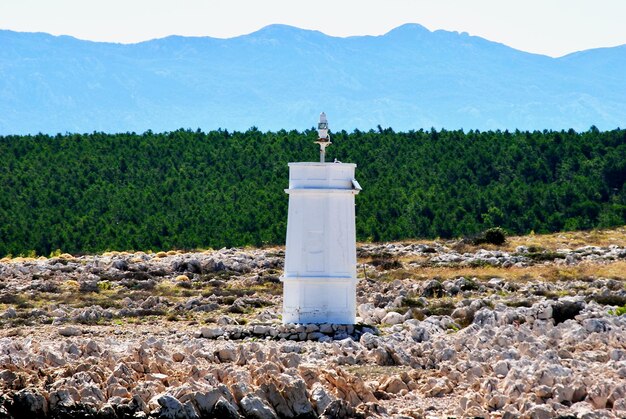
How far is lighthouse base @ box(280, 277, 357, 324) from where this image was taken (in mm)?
24500

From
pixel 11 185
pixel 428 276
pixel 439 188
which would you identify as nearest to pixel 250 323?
pixel 428 276

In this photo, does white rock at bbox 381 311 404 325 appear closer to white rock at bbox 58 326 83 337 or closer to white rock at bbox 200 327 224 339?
white rock at bbox 200 327 224 339

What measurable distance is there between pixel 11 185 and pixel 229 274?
32.6 m

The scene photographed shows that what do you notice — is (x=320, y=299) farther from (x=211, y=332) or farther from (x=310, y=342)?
(x=211, y=332)

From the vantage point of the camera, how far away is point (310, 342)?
23.7m

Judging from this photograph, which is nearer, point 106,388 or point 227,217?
point 106,388

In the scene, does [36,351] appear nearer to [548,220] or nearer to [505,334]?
[505,334]

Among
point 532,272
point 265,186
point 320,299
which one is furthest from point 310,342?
point 265,186

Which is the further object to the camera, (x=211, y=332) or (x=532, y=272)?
(x=532, y=272)

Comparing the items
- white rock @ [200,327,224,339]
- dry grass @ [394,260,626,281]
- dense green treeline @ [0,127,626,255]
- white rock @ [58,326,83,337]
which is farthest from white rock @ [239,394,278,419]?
dense green treeline @ [0,127,626,255]

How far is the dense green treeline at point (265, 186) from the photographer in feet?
181

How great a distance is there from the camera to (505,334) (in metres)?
22.4

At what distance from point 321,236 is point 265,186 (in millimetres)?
40751

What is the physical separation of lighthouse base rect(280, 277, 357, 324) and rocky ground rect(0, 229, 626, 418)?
0.38 meters
